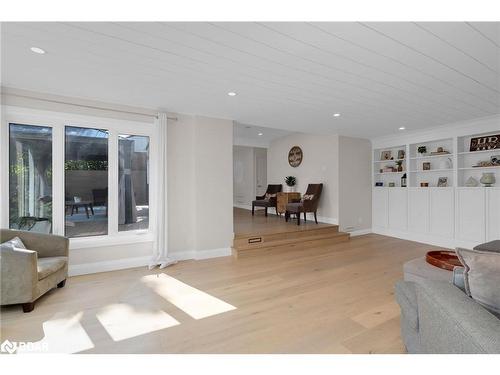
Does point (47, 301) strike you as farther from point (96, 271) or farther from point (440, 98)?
point (440, 98)

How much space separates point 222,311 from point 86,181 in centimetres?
261

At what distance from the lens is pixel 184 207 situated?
4.02m

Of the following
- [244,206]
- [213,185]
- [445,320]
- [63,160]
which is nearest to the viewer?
[445,320]

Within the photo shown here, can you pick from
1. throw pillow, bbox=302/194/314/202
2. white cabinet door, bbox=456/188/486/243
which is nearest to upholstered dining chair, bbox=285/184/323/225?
throw pillow, bbox=302/194/314/202

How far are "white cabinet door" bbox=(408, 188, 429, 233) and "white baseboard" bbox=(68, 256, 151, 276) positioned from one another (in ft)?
17.3

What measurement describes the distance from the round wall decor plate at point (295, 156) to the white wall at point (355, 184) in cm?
128

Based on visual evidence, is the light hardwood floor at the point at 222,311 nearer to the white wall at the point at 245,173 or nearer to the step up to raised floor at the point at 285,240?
the step up to raised floor at the point at 285,240

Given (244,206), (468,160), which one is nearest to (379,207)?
(468,160)

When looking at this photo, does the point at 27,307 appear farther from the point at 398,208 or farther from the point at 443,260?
the point at 398,208

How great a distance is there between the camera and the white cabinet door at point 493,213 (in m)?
4.22

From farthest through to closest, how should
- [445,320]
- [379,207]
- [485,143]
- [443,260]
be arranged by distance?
[379,207] → [485,143] → [443,260] → [445,320]

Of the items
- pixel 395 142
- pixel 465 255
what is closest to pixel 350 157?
pixel 395 142

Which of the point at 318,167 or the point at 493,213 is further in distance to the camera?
the point at 318,167

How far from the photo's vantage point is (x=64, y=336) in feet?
6.36
